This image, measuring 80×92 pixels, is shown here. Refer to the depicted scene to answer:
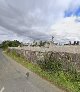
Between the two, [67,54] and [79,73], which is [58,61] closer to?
[67,54]

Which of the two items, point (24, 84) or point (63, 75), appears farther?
point (63, 75)

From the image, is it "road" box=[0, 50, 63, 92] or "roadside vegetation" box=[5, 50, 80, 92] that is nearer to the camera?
"road" box=[0, 50, 63, 92]

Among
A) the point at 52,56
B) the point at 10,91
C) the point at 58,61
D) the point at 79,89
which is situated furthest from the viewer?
the point at 52,56

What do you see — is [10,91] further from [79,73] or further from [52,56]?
[52,56]

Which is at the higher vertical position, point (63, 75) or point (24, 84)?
point (63, 75)

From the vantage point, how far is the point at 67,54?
19.3 metres

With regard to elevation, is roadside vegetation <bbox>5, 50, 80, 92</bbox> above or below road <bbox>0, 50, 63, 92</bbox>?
above

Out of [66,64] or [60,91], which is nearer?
[60,91]

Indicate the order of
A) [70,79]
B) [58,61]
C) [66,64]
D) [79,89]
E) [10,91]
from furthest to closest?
[58,61] → [66,64] → [70,79] → [79,89] → [10,91]

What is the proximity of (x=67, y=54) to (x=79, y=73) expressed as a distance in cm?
391

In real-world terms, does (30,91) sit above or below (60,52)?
below

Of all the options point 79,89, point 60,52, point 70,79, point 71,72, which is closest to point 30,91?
point 79,89

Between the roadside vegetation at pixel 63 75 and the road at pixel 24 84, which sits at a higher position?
the roadside vegetation at pixel 63 75

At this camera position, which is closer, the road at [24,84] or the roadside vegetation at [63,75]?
the road at [24,84]
